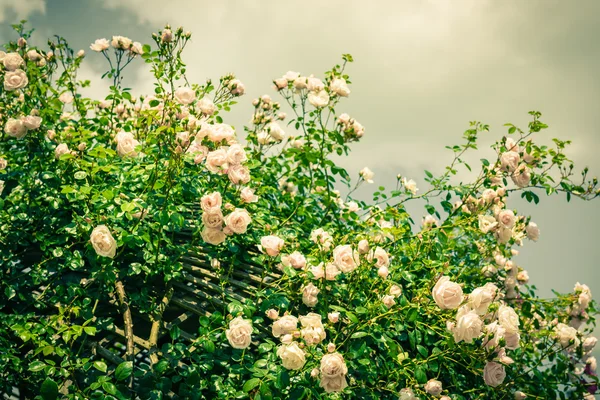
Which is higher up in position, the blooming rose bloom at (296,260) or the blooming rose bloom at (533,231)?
the blooming rose bloom at (533,231)

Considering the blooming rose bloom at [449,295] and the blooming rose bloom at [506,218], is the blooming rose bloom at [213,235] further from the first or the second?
the blooming rose bloom at [506,218]

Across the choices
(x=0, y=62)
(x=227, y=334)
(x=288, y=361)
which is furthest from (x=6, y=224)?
(x=288, y=361)

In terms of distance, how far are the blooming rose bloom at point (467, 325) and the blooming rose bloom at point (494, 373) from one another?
1.17 ft

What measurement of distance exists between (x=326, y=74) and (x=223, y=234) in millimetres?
1545

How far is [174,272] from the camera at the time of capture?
8.36 ft

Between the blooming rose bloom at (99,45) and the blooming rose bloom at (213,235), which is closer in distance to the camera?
the blooming rose bloom at (213,235)

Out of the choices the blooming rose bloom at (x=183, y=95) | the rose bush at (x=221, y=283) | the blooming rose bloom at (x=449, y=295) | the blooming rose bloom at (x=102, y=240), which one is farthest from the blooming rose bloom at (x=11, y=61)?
the blooming rose bloom at (x=449, y=295)

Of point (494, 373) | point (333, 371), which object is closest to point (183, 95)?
point (333, 371)

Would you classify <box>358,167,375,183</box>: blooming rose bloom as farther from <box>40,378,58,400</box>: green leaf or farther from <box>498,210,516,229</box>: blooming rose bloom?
<box>40,378,58,400</box>: green leaf

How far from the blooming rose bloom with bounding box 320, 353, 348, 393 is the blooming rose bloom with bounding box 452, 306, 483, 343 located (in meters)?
0.50

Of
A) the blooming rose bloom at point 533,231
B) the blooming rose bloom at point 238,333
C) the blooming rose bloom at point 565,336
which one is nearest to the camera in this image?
the blooming rose bloom at point 238,333

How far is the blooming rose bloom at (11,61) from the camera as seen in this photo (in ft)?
9.23

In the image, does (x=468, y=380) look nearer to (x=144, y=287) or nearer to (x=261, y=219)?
(x=261, y=219)

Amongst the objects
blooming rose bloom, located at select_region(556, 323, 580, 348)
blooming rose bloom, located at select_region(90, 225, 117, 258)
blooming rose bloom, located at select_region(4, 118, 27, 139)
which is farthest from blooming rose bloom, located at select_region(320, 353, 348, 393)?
blooming rose bloom, located at select_region(4, 118, 27, 139)
